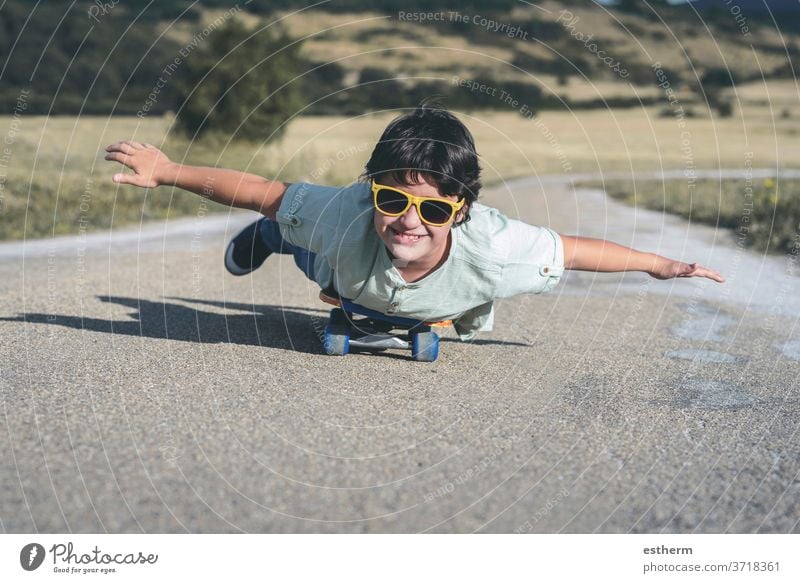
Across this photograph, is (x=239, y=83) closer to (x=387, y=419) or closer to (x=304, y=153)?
(x=304, y=153)

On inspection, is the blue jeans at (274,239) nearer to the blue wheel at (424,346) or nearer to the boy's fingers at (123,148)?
the blue wheel at (424,346)

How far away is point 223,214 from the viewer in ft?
46.3

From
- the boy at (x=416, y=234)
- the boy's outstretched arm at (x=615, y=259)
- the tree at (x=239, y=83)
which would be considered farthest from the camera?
the tree at (x=239, y=83)

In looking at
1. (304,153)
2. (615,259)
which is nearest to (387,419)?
(615,259)

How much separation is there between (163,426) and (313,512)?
1.00m

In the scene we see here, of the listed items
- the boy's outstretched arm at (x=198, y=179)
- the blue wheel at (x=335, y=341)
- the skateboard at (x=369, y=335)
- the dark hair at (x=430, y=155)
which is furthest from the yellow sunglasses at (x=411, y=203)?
the blue wheel at (x=335, y=341)

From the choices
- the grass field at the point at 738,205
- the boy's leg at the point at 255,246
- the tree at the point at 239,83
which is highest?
the tree at the point at 239,83

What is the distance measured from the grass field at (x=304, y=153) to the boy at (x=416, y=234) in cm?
190

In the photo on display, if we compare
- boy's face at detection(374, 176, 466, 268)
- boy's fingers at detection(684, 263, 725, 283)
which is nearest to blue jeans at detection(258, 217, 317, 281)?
boy's face at detection(374, 176, 466, 268)

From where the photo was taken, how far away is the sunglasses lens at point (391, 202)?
4316 mm

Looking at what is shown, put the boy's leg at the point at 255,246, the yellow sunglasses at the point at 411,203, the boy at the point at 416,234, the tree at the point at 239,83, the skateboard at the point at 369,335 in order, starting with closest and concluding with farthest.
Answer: the yellow sunglasses at the point at 411,203, the boy at the point at 416,234, the skateboard at the point at 369,335, the boy's leg at the point at 255,246, the tree at the point at 239,83

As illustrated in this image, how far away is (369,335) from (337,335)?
16 cm

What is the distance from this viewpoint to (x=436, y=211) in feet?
14.2

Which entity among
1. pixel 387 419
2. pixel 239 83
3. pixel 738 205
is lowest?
pixel 387 419
